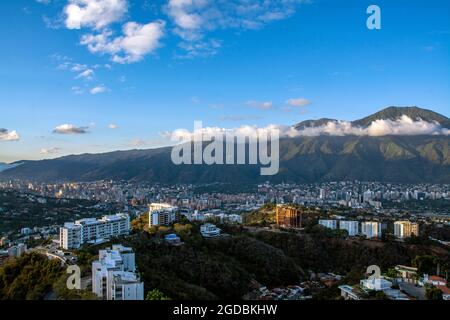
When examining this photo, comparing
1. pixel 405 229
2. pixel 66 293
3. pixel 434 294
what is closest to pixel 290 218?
pixel 405 229

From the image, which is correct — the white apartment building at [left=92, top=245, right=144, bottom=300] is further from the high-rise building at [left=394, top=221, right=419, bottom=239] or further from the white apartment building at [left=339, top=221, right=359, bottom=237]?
the high-rise building at [left=394, top=221, right=419, bottom=239]

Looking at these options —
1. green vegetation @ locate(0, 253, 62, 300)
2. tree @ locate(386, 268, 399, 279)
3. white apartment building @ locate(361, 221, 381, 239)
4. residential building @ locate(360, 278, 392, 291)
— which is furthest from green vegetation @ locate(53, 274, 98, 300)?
white apartment building @ locate(361, 221, 381, 239)

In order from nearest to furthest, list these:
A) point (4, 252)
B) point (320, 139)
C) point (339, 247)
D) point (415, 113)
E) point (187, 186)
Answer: point (4, 252)
point (339, 247)
point (187, 186)
point (320, 139)
point (415, 113)

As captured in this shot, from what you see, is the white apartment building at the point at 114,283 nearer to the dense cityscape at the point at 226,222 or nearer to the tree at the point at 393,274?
the dense cityscape at the point at 226,222

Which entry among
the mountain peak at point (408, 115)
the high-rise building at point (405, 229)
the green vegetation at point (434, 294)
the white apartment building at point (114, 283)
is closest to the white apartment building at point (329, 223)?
the high-rise building at point (405, 229)

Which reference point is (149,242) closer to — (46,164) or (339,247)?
(339,247)
